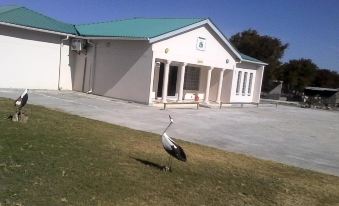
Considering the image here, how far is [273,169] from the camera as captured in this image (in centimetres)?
1009

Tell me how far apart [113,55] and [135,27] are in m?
2.39

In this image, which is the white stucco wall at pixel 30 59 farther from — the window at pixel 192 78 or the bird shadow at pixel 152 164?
the bird shadow at pixel 152 164

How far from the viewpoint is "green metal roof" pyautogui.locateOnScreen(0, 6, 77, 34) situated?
877 inches

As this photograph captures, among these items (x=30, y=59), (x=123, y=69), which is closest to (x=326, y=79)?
(x=123, y=69)

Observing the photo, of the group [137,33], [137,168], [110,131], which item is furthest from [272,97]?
[137,168]

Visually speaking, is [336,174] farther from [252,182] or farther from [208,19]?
[208,19]

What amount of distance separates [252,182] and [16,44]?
57.0ft

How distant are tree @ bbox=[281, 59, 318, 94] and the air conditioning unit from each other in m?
55.6

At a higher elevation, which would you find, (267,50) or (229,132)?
(267,50)

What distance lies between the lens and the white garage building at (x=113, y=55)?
881 inches

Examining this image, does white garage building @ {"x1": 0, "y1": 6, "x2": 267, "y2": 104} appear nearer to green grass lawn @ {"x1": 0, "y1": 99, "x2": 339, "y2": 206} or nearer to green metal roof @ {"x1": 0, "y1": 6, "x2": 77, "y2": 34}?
green metal roof @ {"x1": 0, "y1": 6, "x2": 77, "y2": 34}

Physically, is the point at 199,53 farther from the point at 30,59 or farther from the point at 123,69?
the point at 30,59

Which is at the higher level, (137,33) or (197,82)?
(137,33)

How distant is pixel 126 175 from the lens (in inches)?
299
